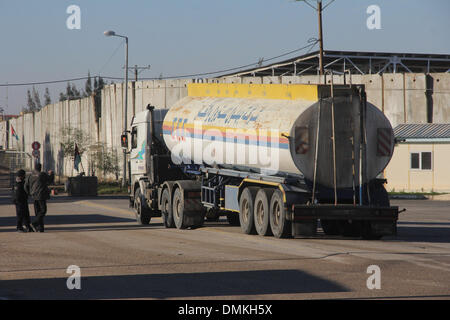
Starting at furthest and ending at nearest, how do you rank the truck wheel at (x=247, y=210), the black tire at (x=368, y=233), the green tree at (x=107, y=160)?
the green tree at (x=107, y=160) → the truck wheel at (x=247, y=210) → the black tire at (x=368, y=233)

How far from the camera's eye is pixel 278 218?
60.6ft

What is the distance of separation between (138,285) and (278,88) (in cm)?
927

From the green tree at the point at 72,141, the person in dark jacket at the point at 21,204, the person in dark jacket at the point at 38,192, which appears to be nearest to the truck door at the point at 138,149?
the person in dark jacket at the point at 38,192

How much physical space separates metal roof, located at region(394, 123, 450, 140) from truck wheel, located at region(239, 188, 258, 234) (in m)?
23.8

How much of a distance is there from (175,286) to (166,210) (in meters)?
13.2

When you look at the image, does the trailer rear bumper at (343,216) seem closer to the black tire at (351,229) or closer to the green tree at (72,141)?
the black tire at (351,229)

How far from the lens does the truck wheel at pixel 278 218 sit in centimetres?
1797

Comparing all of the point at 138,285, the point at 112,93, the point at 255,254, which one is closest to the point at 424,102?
the point at 112,93

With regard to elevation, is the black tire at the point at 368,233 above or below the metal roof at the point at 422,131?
below

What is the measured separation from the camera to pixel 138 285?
10992 mm

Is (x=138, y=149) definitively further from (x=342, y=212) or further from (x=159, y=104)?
(x=159, y=104)

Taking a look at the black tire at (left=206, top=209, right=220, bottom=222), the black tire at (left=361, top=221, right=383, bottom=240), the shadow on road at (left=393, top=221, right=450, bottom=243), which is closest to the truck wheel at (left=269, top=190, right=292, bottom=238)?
the black tire at (left=361, top=221, right=383, bottom=240)

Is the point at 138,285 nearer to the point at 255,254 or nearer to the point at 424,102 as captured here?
the point at 255,254

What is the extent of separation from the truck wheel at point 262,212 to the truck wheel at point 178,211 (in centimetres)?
353
